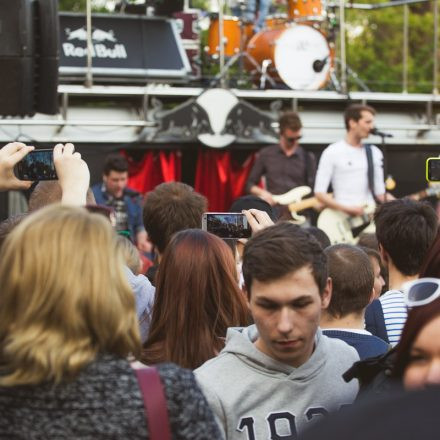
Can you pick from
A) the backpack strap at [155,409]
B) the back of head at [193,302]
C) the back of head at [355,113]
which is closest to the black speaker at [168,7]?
the back of head at [355,113]

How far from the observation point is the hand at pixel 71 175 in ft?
11.7

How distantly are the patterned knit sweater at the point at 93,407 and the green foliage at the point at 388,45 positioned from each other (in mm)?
29679

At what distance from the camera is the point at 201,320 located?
3.62 meters

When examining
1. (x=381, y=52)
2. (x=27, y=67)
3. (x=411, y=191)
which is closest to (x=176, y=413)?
(x=27, y=67)

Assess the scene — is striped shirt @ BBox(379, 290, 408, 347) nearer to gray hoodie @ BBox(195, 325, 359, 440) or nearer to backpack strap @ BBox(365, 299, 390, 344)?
backpack strap @ BBox(365, 299, 390, 344)

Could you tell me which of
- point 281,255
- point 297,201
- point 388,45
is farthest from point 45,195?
point 388,45

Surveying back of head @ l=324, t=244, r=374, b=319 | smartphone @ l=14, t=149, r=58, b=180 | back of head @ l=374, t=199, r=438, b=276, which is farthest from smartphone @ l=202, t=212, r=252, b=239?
back of head @ l=374, t=199, r=438, b=276

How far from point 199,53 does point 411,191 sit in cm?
304

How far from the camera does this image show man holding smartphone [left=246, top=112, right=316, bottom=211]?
38.8 feet

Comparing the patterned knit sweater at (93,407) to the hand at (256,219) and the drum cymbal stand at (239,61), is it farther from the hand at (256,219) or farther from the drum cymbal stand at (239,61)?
the drum cymbal stand at (239,61)

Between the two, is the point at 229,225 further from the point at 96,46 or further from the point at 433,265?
the point at 96,46

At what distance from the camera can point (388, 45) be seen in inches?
1447

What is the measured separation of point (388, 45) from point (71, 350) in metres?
35.3

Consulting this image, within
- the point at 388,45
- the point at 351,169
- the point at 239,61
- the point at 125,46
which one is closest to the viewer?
the point at 351,169
